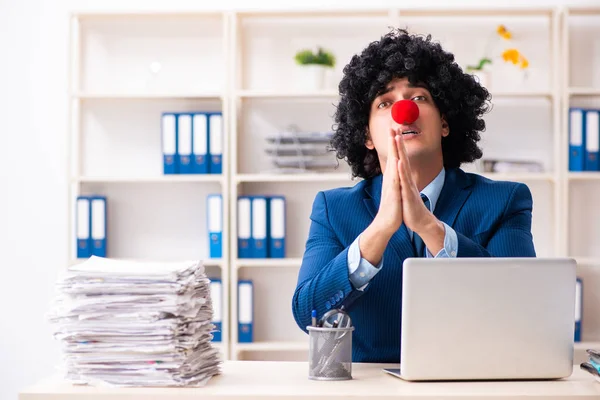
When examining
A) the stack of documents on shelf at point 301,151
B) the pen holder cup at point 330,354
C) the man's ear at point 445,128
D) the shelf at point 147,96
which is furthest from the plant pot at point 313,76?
the pen holder cup at point 330,354

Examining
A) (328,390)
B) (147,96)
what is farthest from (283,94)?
(328,390)

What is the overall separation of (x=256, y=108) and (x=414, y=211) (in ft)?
8.02

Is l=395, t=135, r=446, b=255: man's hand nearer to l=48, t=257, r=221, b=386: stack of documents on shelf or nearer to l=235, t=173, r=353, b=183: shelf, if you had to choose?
l=48, t=257, r=221, b=386: stack of documents on shelf

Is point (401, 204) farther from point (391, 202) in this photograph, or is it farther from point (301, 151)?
point (301, 151)

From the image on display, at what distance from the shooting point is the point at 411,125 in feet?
6.10

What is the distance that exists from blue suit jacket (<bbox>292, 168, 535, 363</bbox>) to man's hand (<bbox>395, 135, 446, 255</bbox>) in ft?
0.21

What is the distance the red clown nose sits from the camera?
178 centimetres

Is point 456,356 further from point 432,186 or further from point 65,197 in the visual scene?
point 65,197

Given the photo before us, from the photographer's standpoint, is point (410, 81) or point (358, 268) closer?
point (358, 268)

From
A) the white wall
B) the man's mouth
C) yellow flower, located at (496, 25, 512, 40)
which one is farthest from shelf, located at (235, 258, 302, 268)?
the man's mouth

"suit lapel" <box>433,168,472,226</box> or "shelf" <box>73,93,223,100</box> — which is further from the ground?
"shelf" <box>73,93,223,100</box>

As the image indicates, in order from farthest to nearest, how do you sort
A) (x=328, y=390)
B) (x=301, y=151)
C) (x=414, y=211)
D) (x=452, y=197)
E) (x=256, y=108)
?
(x=256, y=108)
(x=301, y=151)
(x=452, y=197)
(x=414, y=211)
(x=328, y=390)

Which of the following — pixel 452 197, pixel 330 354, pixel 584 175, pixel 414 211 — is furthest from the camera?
pixel 584 175

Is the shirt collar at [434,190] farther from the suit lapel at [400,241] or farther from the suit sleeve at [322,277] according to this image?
the suit sleeve at [322,277]
